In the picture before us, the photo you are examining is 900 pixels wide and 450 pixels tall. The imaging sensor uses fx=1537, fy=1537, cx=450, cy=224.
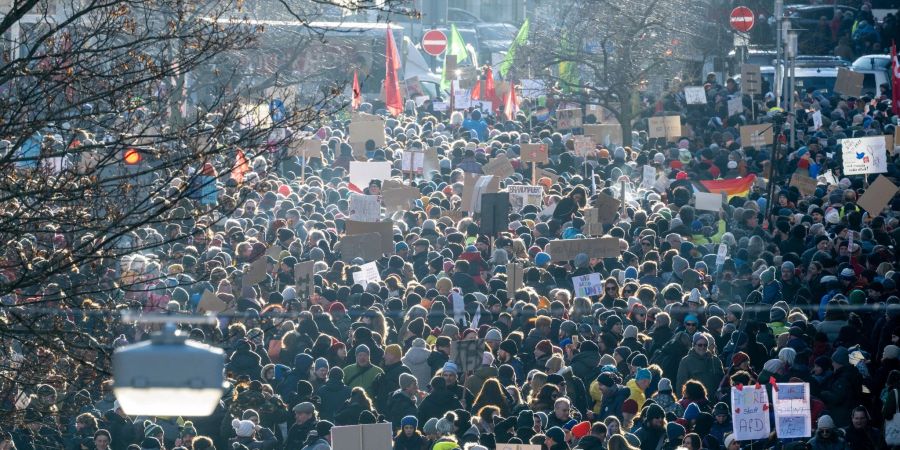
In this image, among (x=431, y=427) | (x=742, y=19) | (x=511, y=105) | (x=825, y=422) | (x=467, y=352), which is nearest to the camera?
(x=825, y=422)

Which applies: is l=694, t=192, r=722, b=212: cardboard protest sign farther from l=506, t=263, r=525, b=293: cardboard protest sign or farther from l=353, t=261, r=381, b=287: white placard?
l=353, t=261, r=381, b=287: white placard

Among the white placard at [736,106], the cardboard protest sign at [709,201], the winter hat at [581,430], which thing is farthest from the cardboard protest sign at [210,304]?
the white placard at [736,106]

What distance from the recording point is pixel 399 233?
1827 cm

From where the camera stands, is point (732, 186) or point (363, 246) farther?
point (732, 186)

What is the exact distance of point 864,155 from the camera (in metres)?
20.3

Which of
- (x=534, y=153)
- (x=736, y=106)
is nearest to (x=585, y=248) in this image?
(x=534, y=153)

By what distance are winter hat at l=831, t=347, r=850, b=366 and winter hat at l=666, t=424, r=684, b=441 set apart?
6.98 feet

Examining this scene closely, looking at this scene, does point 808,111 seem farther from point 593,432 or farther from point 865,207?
point 593,432

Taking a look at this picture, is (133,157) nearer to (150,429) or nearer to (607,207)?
(150,429)

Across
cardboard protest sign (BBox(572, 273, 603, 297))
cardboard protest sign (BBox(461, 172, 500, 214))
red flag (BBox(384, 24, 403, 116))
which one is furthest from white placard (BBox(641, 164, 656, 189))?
Result: red flag (BBox(384, 24, 403, 116))

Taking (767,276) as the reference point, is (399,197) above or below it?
above

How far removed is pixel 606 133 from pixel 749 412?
660 inches

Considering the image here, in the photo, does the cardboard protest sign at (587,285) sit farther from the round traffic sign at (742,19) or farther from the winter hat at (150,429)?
the round traffic sign at (742,19)

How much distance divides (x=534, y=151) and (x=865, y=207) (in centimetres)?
615
